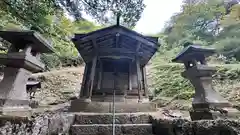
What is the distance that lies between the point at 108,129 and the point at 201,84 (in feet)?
7.64

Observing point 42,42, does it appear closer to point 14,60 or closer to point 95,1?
point 14,60

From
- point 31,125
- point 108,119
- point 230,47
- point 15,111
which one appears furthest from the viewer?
point 230,47

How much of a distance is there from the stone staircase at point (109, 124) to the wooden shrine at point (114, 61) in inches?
52.2

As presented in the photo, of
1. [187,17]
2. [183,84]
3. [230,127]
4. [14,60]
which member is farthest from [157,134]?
[187,17]

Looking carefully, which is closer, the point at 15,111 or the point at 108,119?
the point at 15,111

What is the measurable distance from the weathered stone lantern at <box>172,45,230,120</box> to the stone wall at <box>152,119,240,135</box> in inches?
24.0

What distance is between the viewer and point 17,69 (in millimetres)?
3057

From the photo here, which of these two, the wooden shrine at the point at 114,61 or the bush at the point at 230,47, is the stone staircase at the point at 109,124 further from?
the bush at the point at 230,47

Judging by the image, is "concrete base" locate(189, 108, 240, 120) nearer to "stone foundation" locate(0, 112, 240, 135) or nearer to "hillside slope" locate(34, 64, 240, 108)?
"stone foundation" locate(0, 112, 240, 135)

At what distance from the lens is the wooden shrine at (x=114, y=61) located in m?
6.12

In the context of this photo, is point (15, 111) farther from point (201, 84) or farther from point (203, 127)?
point (201, 84)

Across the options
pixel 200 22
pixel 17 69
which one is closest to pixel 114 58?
pixel 17 69

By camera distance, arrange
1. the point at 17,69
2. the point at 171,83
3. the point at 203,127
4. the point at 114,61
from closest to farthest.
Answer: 1. the point at 203,127
2. the point at 17,69
3. the point at 114,61
4. the point at 171,83

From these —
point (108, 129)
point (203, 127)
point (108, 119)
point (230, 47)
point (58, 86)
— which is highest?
point (230, 47)
